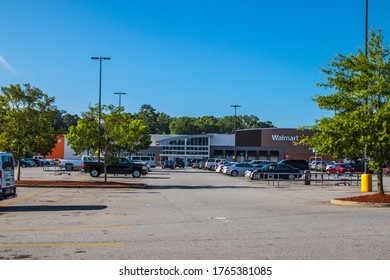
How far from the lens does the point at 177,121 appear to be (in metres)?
162

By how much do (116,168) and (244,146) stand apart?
213 feet

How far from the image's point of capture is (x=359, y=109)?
18.7m

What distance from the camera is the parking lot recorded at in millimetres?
8797

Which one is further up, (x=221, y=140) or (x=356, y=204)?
(x=221, y=140)

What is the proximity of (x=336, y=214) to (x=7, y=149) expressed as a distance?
1906 cm

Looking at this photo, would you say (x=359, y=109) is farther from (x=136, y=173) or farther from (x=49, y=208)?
(x=136, y=173)

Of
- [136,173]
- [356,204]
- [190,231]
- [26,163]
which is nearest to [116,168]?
[136,173]

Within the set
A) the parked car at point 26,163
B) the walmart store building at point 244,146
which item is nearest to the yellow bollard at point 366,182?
the parked car at point 26,163

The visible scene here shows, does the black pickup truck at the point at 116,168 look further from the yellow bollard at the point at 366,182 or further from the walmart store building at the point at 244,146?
the walmart store building at the point at 244,146

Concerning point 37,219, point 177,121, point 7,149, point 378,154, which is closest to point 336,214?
point 378,154

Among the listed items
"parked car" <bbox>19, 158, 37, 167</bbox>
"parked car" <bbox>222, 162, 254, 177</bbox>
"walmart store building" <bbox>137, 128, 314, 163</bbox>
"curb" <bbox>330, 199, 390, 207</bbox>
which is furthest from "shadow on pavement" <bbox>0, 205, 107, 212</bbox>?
"walmart store building" <bbox>137, 128, 314, 163</bbox>

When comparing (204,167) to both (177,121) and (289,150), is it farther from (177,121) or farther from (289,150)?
(177,121)

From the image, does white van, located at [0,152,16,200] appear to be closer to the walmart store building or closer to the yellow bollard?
the yellow bollard

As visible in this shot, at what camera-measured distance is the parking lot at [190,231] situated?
8.80 meters
